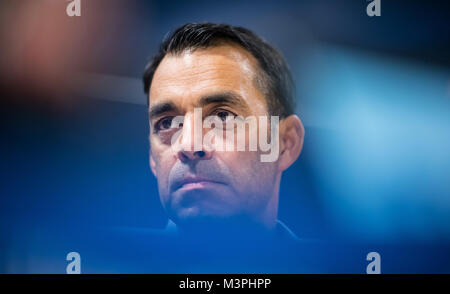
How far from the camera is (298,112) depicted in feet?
7.18

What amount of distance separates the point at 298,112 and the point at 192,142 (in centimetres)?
50

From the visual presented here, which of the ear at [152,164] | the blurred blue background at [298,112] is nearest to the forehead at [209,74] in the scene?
the blurred blue background at [298,112]

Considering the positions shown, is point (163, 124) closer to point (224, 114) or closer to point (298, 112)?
point (224, 114)

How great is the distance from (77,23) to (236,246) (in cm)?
126

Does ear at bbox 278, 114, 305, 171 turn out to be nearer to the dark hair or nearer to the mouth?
the dark hair

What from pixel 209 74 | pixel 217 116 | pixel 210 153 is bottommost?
pixel 210 153

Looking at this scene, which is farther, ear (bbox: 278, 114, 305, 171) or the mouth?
ear (bbox: 278, 114, 305, 171)

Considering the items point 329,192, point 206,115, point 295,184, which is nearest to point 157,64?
point 206,115

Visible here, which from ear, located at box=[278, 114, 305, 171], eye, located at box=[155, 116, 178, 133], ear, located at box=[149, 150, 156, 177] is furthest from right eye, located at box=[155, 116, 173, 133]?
ear, located at box=[278, 114, 305, 171]

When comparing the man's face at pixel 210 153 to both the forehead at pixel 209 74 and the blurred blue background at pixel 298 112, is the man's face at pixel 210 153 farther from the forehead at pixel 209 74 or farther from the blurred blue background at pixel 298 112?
the blurred blue background at pixel 298 112

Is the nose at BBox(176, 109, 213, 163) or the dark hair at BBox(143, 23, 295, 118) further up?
the dark hair at BBox(143, 23, 295, 118)

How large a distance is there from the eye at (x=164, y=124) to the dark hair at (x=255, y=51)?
0.20m

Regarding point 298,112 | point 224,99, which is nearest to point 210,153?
point 224,99

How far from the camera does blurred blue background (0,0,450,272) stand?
217 cm
